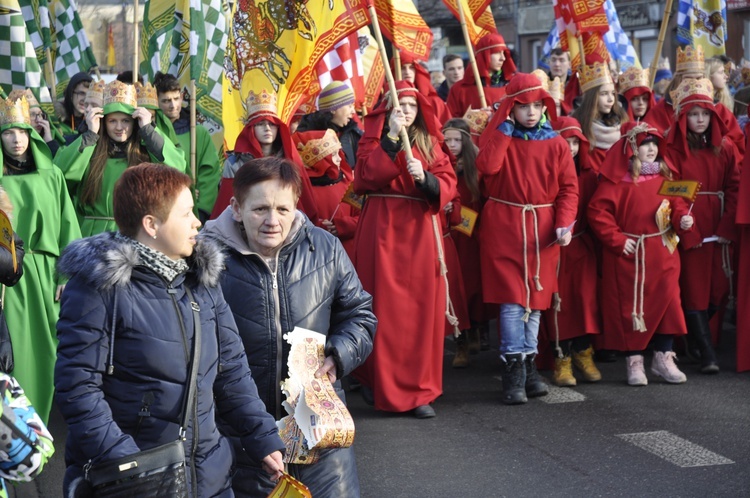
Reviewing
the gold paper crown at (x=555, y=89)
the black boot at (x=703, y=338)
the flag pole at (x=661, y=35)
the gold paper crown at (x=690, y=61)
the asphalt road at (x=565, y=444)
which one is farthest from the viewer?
the flag pole at (x=661, y=35)

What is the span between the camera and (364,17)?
7727 mm

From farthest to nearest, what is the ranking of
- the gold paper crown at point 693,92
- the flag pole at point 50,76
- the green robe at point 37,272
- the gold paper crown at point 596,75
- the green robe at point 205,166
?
1. the flag pole at point 50,76
2. the gold paper crown at point 596,75
3. the green robe at point 205,166
4. the gold paper crown at point 693,92
5. the green robe at point 37,272

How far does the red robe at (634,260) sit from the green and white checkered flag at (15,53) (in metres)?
4.47

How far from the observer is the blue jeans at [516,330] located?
7789 millimetres

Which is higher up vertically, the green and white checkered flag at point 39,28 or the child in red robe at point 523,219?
the green and white checkered flag at point 39,28

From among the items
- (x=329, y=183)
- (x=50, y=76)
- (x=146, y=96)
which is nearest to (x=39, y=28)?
(x=50, y=76)

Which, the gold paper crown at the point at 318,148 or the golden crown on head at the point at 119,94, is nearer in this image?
the golden crown on head at the point at 119,94

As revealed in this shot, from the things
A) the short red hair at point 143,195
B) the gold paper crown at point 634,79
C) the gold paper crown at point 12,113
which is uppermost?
the gold paper crown at point 634,79

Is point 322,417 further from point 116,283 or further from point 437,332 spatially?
point 437,332

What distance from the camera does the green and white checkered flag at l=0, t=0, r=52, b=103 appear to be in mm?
9219

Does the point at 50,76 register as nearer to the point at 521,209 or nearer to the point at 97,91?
the point at 97,91

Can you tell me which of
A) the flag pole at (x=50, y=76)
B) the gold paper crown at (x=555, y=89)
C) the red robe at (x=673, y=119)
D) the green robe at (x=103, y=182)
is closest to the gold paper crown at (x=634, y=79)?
the red robe at (x=673, y=119)

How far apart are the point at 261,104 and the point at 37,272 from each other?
1.83m

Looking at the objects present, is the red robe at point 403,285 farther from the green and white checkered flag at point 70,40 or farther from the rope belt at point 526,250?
the green and white checkered flag at point 70,40
